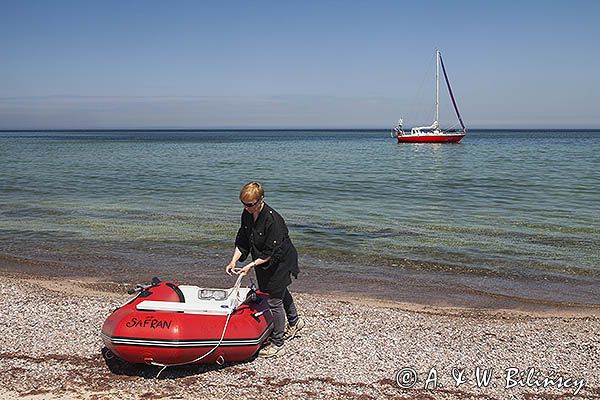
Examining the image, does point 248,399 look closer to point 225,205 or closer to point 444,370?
point 444,370

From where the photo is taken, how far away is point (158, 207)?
2158 centimetres

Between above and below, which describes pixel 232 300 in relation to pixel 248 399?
above

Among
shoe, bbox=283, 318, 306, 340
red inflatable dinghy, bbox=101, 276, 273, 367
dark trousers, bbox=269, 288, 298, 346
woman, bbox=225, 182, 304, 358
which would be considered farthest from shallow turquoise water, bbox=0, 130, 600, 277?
red inflatable dinghy, bbox=101, 276, 273, 367

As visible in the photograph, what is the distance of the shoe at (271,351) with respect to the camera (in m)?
7.07

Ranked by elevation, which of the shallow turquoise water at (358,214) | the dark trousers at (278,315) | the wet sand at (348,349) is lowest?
the shallow turquoise water at (358,214)

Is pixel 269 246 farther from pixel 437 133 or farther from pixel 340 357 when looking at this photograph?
pixel 437 133

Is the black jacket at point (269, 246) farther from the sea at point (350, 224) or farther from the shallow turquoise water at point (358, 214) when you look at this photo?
the shallow turquoise water at point (358, 214)

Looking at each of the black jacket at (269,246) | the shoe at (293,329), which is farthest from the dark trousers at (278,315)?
the shoe at (293,329)

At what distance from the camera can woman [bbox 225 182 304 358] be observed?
6.68 m

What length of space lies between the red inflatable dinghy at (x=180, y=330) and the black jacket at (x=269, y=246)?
0.34 metres

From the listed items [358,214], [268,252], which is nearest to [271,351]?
[268,252]

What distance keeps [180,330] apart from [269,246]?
1.34 m

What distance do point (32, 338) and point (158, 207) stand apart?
46.2 ft

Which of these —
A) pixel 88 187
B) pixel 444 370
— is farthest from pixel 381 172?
pixel 444 370
